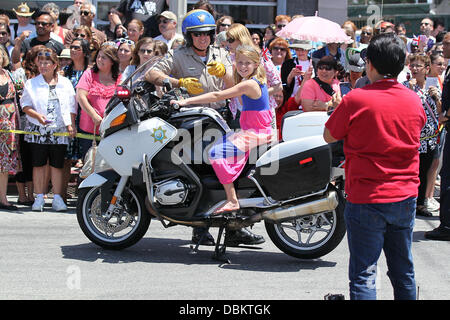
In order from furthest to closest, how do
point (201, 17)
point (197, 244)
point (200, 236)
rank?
1. point (200, 236)
2. point (201, 17)
3. point (197, 244)

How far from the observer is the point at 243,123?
664cm

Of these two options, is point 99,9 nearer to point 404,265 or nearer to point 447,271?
point 447,271

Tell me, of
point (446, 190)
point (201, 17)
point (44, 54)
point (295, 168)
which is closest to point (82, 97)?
point (44, 54)

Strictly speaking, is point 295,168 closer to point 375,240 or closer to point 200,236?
point 200,236

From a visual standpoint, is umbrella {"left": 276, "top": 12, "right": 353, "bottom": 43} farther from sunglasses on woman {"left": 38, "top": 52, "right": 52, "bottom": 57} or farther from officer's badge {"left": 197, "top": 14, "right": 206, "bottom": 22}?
officer's badge {"left": 197, "top": 14, "right": 206, "bottom": 22}

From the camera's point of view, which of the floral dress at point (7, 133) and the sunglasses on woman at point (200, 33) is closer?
the sunglasses on woman at point (200, 33)

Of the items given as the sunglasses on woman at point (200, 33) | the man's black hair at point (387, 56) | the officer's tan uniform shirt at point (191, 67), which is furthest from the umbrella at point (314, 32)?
the man's black hair at point (387, 56)

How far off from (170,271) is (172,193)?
69 cm

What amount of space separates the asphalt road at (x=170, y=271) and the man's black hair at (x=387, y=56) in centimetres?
193

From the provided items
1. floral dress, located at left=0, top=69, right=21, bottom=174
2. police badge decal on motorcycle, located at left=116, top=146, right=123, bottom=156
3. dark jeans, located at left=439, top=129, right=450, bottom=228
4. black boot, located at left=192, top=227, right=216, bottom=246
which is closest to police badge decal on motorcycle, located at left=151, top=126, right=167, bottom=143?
police badge decal on motorcycle, located at left=116, top=146, right=123, bottom=156

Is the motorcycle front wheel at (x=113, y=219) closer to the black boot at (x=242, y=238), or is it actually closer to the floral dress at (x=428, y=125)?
the black boot at (x=242, y=238)

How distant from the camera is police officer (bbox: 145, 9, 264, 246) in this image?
7.11 m

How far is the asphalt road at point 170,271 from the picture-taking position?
19.0 feet

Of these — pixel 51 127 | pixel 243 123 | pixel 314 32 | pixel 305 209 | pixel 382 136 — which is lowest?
pixel 305 209
